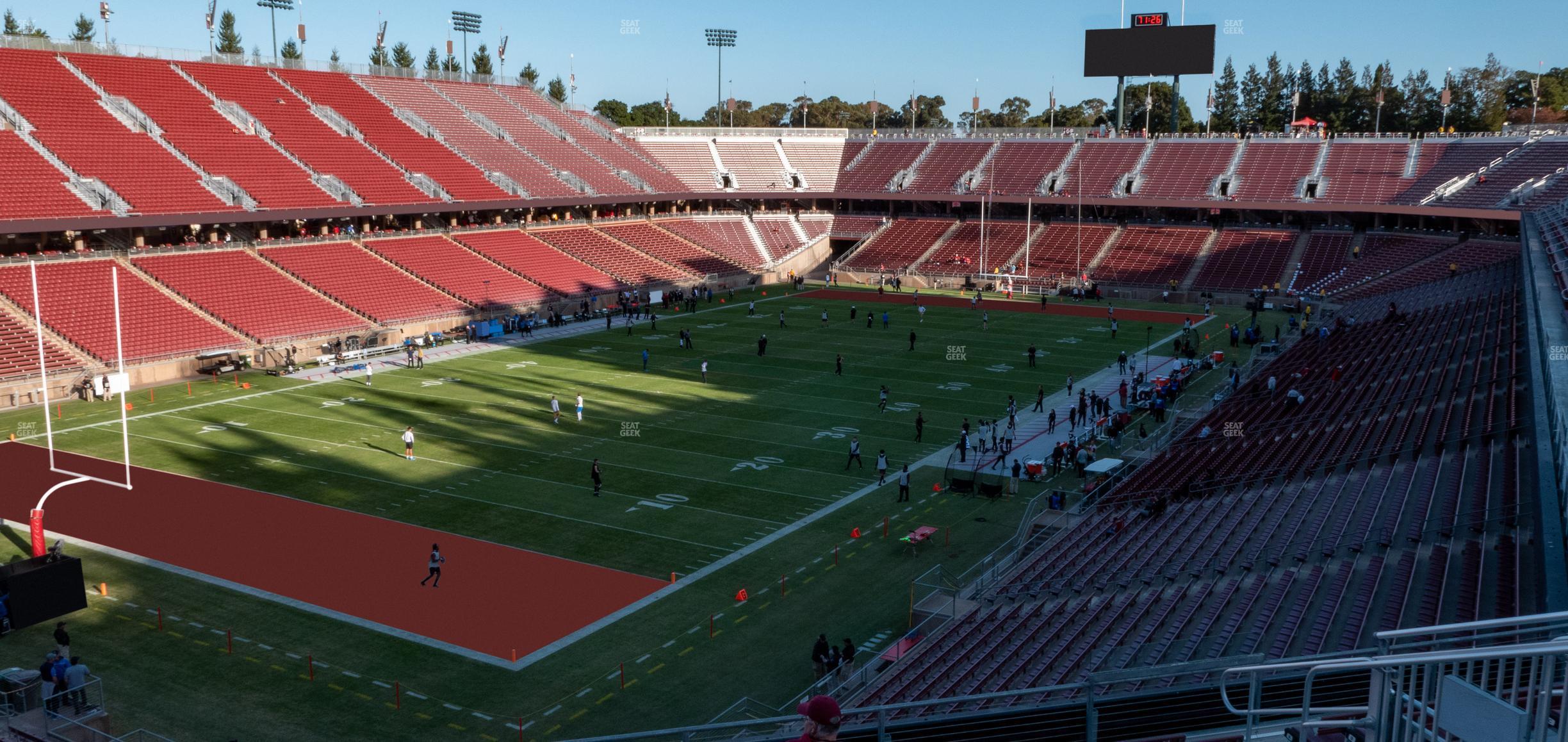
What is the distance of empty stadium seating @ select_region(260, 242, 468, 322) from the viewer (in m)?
48.3

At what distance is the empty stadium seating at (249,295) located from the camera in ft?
143

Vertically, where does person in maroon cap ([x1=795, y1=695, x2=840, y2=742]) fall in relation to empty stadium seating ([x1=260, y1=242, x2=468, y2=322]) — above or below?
above

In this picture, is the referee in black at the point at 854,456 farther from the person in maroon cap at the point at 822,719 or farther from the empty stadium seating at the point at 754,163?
the empty stadium seating at the point at 754,163

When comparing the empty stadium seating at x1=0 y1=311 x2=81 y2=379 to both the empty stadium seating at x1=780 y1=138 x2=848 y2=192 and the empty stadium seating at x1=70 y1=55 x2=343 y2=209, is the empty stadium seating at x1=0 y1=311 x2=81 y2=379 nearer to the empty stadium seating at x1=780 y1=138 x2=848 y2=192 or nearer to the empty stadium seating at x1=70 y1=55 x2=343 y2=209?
the empty stadium seating at x1=70 y1=55 x2=343 y2=209

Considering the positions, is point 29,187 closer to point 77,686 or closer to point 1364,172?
point 77,686

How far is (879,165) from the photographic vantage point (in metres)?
86.1

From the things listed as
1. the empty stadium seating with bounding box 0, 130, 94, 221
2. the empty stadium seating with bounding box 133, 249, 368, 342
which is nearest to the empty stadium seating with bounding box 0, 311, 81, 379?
the empty stadium seating with bounding box 0, 130, 94, 221

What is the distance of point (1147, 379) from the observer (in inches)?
1551

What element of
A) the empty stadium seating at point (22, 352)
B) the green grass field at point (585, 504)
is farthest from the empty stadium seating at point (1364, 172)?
the empty stadium seating at point (22, 352)

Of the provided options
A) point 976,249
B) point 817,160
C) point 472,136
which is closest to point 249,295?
point 472,136

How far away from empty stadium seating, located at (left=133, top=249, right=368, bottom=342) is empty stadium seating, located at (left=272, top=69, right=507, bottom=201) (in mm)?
14882

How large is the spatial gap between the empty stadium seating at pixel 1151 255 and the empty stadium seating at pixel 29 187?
52165 millimetres

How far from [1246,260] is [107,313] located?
57.3 meters

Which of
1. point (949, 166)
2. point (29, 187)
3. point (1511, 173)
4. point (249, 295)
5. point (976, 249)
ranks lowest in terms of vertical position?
point (249, 295)
